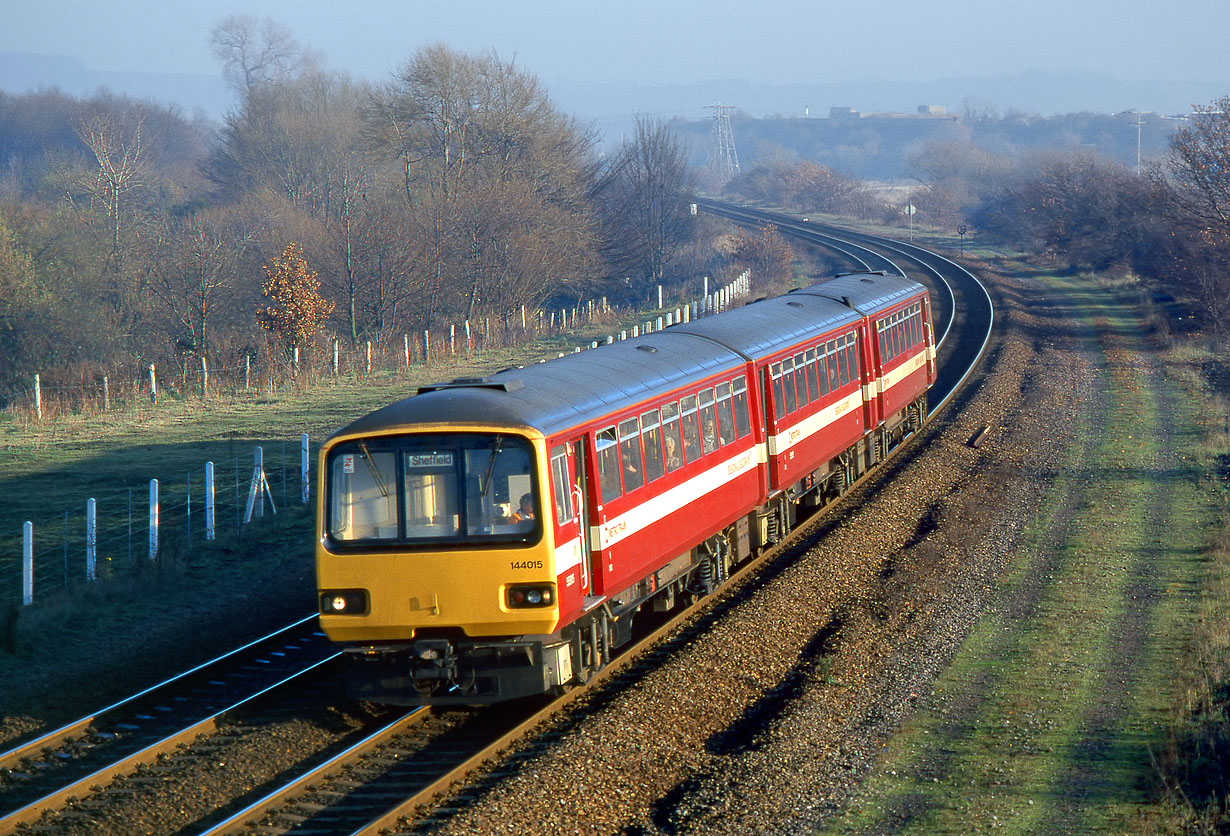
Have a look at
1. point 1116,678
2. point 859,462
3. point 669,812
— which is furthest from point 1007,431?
point 669,812

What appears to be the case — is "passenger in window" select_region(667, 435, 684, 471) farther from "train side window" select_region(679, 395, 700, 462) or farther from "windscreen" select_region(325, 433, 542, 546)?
"windscreen" select_region(325, 433, 542, 546)

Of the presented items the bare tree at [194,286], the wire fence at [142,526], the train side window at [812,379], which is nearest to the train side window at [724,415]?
the train side window at [812,379]

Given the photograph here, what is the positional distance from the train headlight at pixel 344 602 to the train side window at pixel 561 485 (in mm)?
1699

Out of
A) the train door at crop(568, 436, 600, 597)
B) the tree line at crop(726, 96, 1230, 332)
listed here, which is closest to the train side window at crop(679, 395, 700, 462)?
the train door at crop(568, 436, 600, 597)

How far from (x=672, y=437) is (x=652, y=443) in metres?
0.53

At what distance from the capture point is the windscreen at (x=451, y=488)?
10.0 meters

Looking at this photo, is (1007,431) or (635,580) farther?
(1007,431)

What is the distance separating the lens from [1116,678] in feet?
38.3

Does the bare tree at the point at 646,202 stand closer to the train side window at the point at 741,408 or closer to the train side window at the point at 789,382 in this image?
the train side window at the point at 789,382

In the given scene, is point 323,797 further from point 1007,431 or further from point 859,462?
point 1007,431

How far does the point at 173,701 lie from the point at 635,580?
435 cm

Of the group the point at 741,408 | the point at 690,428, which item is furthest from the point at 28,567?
the point at 741,408

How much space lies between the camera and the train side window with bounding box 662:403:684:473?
1273 centimetres

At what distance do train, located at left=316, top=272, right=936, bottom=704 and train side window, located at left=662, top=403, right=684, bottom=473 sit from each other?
1.0 inches
